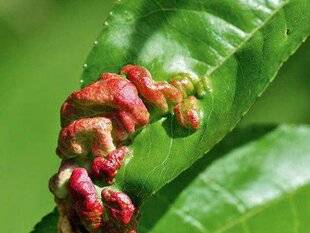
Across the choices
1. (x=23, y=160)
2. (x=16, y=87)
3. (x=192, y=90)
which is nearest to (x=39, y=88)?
(x=16, y=87)

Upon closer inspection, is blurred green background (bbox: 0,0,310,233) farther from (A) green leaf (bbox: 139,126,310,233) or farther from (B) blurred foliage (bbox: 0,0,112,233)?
(A) green leaf (bbox: 139,126,310,233)

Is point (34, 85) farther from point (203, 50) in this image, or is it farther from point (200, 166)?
point (203, 50)

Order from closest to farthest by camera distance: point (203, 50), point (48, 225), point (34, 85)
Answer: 1. point (203, 50)
2. point (48, 225)
3. point (34, 85)

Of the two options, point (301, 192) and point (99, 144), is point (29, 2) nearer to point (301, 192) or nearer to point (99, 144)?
point (301, 192)

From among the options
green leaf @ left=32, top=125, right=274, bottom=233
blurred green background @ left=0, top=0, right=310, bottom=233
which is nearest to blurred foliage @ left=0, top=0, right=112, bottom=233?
blurred green background @ left=0, top=0, right=310, bottom=233

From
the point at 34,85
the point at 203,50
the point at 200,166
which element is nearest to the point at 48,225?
the point at 200,166

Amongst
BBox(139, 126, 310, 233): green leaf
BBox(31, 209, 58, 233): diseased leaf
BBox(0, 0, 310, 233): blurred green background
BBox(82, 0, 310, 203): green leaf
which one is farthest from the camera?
BBox(0, 0, 310, 233): blurred green background
